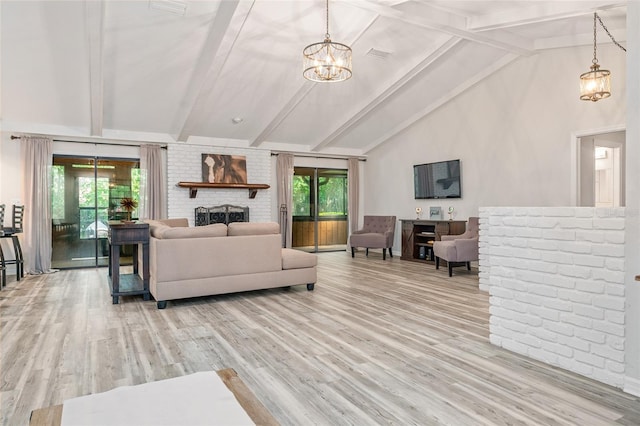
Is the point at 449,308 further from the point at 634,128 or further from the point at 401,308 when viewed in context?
the point at 634,128

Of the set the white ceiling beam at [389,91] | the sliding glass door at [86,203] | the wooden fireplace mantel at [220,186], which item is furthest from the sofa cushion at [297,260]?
the sliding glass door at [86,203]

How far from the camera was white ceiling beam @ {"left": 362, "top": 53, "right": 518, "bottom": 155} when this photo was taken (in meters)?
6.25

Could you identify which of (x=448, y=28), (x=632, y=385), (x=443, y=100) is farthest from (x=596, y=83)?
(x=632, y=385)

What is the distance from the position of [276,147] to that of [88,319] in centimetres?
553

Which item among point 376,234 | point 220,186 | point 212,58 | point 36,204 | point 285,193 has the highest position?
point 212,58

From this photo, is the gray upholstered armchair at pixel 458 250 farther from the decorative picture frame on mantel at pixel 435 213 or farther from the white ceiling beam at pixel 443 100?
the white ceiling beam at pixel 443 100

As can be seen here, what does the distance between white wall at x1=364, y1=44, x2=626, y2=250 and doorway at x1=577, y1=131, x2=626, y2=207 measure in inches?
7.6

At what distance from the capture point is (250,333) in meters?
3.32

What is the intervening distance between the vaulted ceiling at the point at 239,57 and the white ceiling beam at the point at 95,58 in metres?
0.02

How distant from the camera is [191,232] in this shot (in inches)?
169

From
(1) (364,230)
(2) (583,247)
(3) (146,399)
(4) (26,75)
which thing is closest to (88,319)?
(3) (146,399)

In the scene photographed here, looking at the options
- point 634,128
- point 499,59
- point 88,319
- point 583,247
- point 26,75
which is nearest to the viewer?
point 634,128

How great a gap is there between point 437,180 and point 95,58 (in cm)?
580

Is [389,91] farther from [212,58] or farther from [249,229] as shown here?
[249,229]
